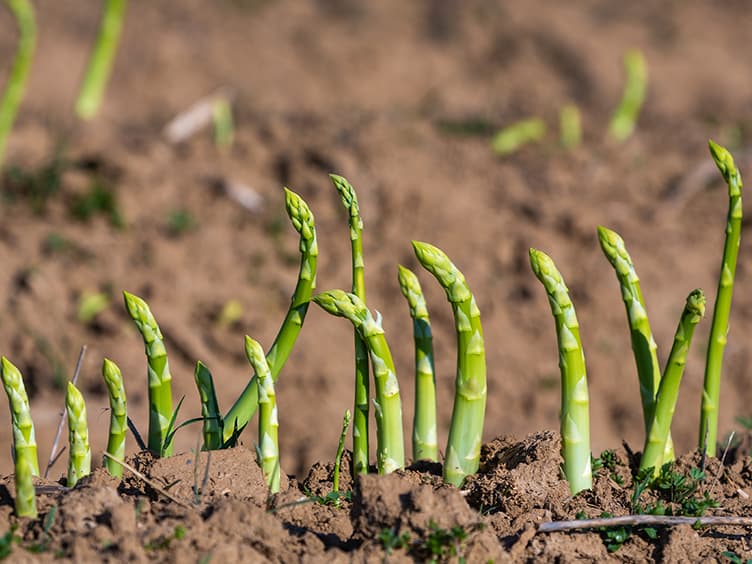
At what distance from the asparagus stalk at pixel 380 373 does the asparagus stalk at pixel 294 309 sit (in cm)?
9

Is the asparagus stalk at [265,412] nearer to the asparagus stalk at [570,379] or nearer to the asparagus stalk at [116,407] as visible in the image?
the asparagus stalk at [116,407]

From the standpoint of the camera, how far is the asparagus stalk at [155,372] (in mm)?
2457

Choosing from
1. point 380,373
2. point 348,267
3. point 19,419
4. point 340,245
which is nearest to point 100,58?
point 340,245

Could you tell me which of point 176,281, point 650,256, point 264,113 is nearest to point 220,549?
point 176,281

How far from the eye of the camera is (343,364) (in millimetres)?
5059

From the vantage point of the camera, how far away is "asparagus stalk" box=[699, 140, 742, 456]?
2.53 m

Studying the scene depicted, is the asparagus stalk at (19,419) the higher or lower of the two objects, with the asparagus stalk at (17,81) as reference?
lower

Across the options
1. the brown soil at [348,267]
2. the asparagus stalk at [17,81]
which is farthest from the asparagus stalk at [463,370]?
the asparagus stalk at [17,81]

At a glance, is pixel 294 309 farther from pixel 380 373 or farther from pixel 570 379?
pixel 570 379

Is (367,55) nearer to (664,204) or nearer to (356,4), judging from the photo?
(356,4)

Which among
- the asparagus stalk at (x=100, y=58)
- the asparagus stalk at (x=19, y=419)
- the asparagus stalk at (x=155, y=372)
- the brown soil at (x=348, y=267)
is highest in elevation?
the asparagus stalk at (x=100, y=58)

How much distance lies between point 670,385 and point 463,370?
54 centimetres

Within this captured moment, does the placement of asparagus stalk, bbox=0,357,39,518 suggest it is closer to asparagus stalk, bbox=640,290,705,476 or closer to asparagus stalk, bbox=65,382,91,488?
asparagus stalk, bbox=65,382,91,488

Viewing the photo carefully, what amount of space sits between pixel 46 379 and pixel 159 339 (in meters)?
2.36
